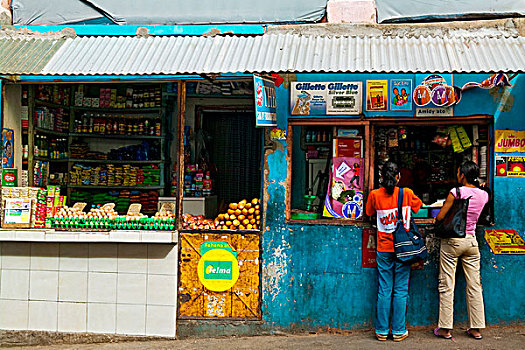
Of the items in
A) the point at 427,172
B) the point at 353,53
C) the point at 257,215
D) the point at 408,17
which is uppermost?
the point at 408,17

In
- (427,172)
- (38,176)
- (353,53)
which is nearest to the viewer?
(353,53)

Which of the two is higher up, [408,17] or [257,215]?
[408,17]

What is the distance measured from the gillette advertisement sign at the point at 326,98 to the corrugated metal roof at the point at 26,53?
2.92m

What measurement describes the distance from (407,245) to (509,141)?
1768 millimetres

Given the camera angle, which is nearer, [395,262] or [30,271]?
[395,262]

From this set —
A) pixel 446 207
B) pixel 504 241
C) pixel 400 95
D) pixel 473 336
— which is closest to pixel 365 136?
pixel 400 95

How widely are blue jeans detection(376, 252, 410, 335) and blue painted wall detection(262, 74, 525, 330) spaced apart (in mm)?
270

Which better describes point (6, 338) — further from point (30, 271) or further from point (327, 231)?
point (327, 231)

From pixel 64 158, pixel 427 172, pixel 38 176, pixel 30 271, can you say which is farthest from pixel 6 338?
pixel 427 172

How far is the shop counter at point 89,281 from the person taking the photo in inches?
271

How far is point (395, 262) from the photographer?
648cm

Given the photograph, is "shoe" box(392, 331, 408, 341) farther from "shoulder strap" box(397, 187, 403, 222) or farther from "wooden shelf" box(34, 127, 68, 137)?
"wooden shelf" box(34, 127, 68, 137)

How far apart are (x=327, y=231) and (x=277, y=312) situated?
3.75 ft

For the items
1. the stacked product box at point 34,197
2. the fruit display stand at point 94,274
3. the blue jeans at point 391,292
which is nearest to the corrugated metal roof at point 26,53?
the stacked product box at point 34,197
